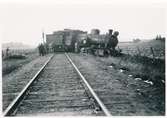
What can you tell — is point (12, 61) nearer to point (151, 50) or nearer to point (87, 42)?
point (87, 42)

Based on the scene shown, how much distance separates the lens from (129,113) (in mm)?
5812

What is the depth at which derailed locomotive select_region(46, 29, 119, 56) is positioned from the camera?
23.8m

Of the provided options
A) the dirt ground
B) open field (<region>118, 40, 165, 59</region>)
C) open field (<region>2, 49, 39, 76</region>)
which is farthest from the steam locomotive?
the dirt ground

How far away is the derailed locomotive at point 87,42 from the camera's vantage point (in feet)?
78.0

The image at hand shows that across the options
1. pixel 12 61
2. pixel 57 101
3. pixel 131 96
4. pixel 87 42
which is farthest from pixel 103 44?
Result: pixel 57 101

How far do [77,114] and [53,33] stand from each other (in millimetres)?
37651

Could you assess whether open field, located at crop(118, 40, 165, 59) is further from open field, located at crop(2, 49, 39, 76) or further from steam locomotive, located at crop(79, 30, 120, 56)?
open field, located at crop(2, 49, 39, 76)

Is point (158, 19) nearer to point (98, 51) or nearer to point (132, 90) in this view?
point (132, 90)

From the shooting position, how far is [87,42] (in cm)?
2848

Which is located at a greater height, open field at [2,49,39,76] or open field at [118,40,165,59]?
open field at [118,40,165,59]

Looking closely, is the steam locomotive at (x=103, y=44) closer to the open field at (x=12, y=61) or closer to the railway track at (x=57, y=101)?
the open field at (x=12, y=61)

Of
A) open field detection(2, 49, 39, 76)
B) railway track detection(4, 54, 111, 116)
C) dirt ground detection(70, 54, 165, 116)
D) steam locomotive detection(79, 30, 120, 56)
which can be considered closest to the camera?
railway track detection(4, 54, 111, 116)

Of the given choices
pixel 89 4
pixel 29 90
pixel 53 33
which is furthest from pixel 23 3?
pixel 53 33

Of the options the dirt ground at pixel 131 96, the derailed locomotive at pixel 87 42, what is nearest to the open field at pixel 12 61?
the derailed locomotive at pixel 87 42
